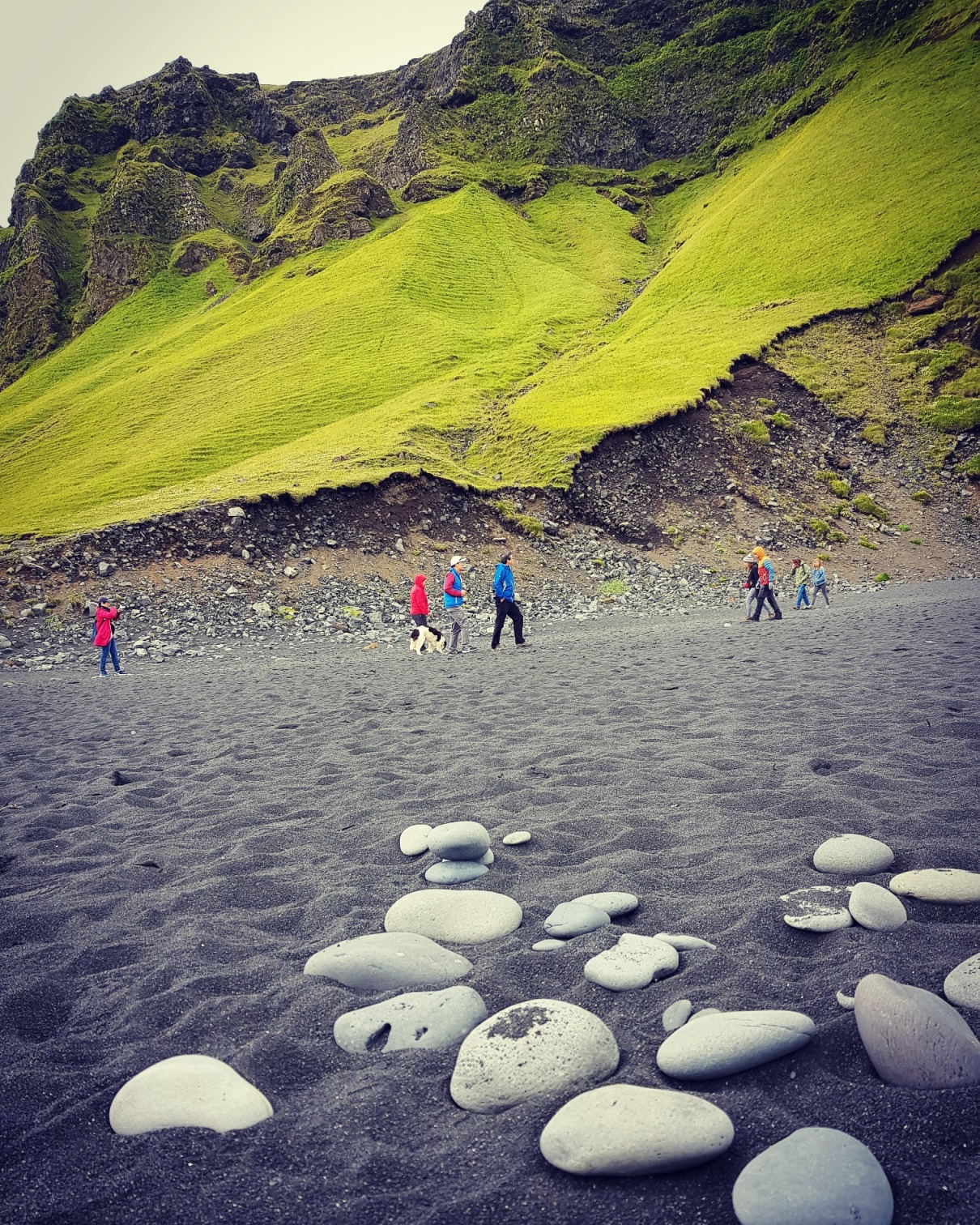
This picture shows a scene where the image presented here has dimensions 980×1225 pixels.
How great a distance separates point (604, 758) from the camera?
22.7ft

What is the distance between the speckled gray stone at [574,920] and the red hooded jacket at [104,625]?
18.1m

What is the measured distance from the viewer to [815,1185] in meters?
2.00

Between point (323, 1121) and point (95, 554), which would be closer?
point (323, 1121)

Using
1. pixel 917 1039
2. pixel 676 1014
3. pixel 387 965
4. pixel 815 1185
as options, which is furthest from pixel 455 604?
pixel 815 1185

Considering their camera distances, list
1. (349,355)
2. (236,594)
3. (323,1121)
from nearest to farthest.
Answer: (323,1121) < (236,594) < (349,355)

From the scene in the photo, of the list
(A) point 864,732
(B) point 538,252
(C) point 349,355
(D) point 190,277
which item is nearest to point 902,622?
(A) point 864,732

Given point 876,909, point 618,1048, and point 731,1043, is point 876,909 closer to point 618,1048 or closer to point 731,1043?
point 731,1043

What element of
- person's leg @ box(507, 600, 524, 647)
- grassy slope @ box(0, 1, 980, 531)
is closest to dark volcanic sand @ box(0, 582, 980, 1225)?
person's leg @ box(507, 600, 524, 647)

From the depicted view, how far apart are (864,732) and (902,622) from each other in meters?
11.1

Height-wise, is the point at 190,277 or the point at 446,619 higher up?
the point at 190,277

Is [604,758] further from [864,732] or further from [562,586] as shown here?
[562,586]

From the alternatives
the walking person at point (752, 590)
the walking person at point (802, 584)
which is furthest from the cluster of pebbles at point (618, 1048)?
the walking person at point (802, 584)

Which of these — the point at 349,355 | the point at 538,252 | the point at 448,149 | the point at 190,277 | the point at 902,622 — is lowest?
the point at 902,622

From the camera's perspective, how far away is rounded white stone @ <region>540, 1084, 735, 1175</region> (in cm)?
220
